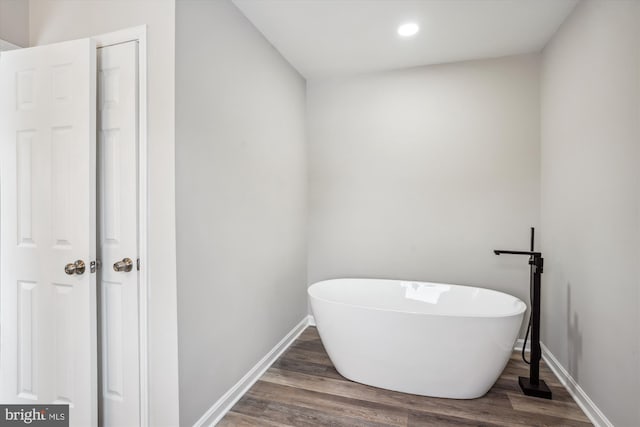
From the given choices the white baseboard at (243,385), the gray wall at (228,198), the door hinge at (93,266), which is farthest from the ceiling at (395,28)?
the white baseboard at (243,385)

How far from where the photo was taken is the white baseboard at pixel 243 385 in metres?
1.80

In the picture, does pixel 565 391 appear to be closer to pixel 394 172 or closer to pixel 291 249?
pixel 394 172

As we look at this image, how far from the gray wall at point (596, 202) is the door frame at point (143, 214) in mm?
2401

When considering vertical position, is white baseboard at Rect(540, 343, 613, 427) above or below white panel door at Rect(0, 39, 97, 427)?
below

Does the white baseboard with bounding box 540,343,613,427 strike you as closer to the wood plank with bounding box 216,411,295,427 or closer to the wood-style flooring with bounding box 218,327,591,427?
the wood-style flooring with bounding box 218,327,591,427

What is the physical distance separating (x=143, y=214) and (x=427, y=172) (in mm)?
2422

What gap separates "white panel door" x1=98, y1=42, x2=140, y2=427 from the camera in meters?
1.58

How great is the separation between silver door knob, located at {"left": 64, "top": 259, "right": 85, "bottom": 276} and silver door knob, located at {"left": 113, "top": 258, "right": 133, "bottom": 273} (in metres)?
0.15

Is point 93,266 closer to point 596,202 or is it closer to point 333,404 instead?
point 333,404

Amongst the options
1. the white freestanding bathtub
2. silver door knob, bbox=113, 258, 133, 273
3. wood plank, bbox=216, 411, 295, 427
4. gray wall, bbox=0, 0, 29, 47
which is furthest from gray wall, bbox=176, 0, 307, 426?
gray wall, bbox=0, 0, 29, 47

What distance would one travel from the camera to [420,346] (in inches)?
79.2

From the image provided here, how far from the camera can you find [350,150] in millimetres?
3213

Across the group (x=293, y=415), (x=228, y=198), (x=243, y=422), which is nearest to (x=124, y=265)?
(x=228, y=198)

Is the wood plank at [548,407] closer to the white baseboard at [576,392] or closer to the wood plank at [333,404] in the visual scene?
the white baseboard at [576,392]
